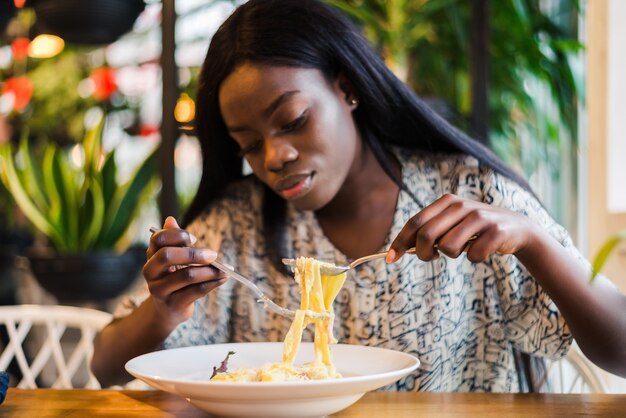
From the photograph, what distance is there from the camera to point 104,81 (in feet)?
12.4

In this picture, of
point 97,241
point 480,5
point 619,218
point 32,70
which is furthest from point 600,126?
point 32,70

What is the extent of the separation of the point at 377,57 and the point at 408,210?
0.33 metres

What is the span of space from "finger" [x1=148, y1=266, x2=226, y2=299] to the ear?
555mm

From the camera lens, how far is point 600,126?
84.4 inches

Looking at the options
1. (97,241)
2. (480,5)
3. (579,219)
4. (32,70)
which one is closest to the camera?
(480,5)

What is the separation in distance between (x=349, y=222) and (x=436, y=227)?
2.12 feet

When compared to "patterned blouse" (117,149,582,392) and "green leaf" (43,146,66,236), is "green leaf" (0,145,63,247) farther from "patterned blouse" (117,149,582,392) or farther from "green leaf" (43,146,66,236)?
"patterned blouse" (117,149,582,392)

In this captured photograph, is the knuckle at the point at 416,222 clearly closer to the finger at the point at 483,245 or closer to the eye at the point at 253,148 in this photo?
the finger at the point at 483,245

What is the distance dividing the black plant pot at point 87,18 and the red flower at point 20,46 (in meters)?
1.30

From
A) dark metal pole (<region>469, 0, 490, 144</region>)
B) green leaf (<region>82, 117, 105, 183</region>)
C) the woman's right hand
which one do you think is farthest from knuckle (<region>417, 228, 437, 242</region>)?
green leaf (<region>82, 117, 105, 183</region>)

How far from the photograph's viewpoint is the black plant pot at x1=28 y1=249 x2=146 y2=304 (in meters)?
2.71

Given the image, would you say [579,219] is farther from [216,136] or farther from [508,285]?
[216,136]

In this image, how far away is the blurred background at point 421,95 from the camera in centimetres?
217

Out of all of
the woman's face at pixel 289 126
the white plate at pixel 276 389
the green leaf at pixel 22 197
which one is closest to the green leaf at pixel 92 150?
the green leaf at pixel 22 197
